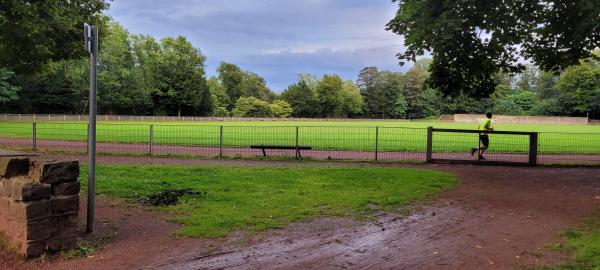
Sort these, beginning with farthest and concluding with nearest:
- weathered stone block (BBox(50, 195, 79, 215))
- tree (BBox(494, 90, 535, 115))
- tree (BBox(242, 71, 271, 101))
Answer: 1. tree (BBox(242, 71, 271, 101))
2. tree (BBox(494, 90, 535, 115))
3. weathered stone block (BBox(50, 195, 79, 215))

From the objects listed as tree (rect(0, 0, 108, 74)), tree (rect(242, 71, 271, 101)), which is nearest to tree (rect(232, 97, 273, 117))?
tree (rect(242, 71, 271, 101))

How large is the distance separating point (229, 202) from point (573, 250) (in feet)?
17.4


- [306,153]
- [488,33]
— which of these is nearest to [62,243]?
[488,33]

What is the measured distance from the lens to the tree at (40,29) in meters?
15.0

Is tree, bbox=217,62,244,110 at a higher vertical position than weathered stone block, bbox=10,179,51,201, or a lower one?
higher

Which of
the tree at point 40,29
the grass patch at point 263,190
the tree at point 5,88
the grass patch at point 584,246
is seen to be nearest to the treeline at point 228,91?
the tree at point 5,88

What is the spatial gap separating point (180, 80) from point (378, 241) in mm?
81684

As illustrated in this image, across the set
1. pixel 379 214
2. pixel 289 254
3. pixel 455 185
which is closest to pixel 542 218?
pixel 379 214

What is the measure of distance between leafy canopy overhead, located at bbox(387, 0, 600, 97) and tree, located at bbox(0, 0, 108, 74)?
1194 centimetres

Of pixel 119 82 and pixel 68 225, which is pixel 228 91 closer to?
pixel 119 82

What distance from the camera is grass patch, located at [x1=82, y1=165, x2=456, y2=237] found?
7031 mm

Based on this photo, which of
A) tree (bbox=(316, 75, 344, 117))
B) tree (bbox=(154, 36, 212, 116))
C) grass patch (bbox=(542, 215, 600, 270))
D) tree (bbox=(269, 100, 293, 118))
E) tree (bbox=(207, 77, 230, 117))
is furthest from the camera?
tree (bbox=(316, 75, 344, 117))

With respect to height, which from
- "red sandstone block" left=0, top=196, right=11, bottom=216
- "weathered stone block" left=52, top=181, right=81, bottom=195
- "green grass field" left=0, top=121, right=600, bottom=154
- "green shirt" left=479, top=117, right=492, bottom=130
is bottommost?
"green grass field" left=0, top=121, right=600, bottom=154

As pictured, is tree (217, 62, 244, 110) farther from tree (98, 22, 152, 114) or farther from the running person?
the running person
